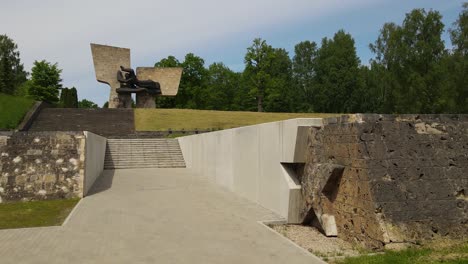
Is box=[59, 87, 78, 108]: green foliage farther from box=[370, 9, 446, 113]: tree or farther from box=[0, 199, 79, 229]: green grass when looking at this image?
box=[0, 199, 79, 229]: green grass

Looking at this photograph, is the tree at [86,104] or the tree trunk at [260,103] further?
the tree at [86,104]

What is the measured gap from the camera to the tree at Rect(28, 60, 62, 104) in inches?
2122

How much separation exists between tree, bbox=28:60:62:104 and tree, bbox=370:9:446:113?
144 ft

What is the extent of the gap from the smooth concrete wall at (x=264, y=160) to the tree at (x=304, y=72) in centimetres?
5051

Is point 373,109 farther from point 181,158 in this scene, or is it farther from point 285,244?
point 285,244

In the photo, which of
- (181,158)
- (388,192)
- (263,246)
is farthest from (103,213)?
(181,158)

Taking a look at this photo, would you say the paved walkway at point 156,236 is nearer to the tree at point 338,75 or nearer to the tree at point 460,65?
the tree at point 460,65

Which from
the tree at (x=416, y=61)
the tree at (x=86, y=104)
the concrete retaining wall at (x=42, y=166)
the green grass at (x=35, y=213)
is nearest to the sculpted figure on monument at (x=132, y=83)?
the tree at (x=416, y=61)

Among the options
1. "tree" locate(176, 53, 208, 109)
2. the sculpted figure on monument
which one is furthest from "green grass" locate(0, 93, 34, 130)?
"tree" locate(176, 53, 208, 109)

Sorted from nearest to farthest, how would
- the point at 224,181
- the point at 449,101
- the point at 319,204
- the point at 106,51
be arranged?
the point at 319,204, the point at 224,181, the point at 449,101, the point at 106,51

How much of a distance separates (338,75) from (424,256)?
185 feet

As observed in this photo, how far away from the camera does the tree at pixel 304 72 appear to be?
64.2 meters

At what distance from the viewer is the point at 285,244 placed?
635 cm

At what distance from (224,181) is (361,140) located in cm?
771
